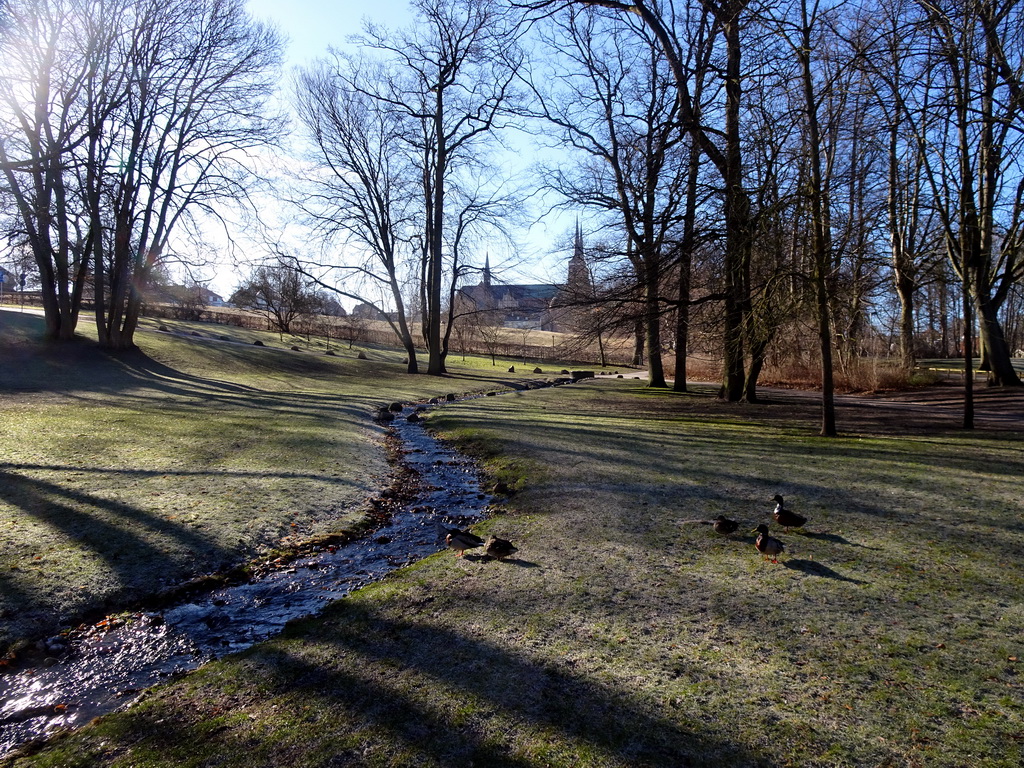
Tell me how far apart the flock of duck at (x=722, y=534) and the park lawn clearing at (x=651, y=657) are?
0.14m

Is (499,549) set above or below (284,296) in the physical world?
below

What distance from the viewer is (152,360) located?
968 inches

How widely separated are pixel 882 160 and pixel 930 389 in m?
12.7

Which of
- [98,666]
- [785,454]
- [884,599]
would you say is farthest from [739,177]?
[98,666]

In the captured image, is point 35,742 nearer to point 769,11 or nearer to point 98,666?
point 98,666

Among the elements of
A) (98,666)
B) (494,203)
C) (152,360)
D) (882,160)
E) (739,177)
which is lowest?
(98,666)

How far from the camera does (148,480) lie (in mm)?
8094

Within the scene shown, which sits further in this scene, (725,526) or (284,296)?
(284,296)

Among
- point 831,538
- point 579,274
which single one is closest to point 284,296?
point 579,274

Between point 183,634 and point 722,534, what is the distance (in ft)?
17.0

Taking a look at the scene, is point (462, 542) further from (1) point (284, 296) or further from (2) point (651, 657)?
(1) point (284, 296)

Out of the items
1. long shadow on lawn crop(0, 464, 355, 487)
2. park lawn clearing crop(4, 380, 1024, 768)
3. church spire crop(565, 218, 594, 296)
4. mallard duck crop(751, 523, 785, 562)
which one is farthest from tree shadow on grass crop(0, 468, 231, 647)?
church spire crop(565, 218, 594, 296)

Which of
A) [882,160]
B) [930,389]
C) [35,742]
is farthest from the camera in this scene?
[930,389]

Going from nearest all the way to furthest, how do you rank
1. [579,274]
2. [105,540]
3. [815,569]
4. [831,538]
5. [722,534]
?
[815,569] < [105,540] < [831,538] < [722,534] < [579,274]
